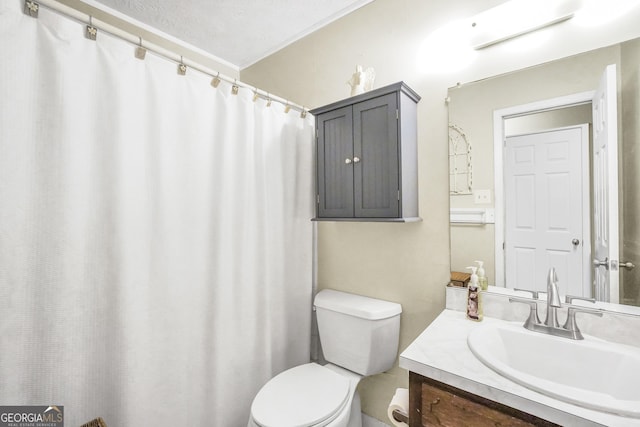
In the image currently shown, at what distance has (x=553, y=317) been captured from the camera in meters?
1.00

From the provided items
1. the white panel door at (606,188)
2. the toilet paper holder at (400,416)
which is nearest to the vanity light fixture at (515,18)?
the white panel door at (606,188)

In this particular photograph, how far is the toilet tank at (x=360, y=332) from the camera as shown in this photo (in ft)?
4.51

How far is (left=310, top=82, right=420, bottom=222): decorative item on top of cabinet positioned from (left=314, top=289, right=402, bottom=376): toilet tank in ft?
1.48

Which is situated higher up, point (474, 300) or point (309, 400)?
point (474, 300)

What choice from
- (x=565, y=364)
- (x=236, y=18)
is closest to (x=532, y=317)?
(x=565, y=364)

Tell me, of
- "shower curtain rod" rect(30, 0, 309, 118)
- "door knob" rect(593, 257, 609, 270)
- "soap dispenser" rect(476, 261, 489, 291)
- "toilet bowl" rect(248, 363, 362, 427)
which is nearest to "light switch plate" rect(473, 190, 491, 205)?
"soap dispenser" rect(476, 261, 489, 291)

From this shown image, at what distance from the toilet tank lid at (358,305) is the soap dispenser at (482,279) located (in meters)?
0.41

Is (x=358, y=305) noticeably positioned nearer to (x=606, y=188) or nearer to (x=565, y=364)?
(x=565, y=364)

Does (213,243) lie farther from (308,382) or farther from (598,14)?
(598,14)

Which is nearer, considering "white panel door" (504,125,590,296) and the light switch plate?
"white panel door" (504,125,590,296)

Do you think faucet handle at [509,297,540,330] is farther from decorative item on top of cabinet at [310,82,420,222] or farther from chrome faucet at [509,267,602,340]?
decorative item on top of cabinet at [310,82,420,222]

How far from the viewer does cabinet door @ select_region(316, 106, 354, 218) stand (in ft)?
4.79

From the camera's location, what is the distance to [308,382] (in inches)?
53.1

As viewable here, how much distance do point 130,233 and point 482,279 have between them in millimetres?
1426
